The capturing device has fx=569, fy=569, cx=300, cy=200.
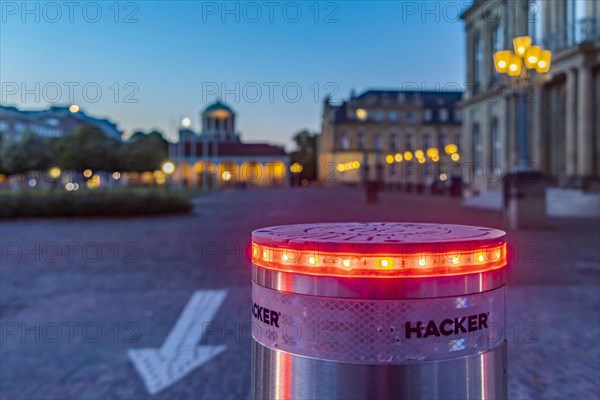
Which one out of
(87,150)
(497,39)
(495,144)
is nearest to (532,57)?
(87,150)

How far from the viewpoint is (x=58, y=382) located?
4.47 meters

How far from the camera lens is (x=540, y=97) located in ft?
103

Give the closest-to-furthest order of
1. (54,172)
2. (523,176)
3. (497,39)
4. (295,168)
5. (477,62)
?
(523,176)
(54,172)
(497,39)
(477,62)
(295,168)

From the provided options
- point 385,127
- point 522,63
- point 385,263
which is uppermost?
point 385,127

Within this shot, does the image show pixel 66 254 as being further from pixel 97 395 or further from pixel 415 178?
pixel 415 178

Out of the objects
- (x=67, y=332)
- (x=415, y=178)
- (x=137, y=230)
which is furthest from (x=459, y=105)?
(x=67, y=332)

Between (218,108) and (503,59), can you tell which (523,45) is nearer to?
(503,59)

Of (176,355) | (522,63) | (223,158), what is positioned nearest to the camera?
(176,355)

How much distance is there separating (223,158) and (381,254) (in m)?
92.4

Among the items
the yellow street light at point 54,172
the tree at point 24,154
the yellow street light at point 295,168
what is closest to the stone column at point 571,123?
the tree at point 24,154

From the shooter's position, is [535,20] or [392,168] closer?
[535,20]

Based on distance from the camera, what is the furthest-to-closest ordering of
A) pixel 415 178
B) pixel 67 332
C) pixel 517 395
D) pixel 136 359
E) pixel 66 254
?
pixel 415 178 → pixel 66 254 → pixel 67 332 → pixel 136 359 → pixel 517 395

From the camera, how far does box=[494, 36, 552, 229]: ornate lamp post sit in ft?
53.6

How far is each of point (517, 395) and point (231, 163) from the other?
89.9m
